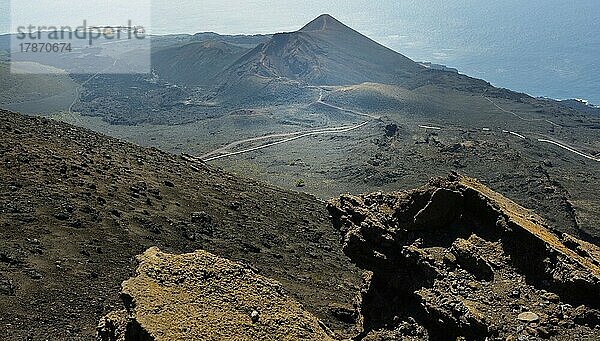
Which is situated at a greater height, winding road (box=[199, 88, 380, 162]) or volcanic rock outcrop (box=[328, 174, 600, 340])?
volcanic rock outcrop (box=[328, 174, 600, 340])

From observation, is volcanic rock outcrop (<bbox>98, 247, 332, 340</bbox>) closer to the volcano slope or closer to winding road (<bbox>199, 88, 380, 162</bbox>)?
the volcano slope

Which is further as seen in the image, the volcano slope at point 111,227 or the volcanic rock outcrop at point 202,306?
the volcano slope at point 111,227

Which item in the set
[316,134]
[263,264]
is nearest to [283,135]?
[316,134]

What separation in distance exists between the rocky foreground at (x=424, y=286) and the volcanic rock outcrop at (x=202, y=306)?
0.6 inches

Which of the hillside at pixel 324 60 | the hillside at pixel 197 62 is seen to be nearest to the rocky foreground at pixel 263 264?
the hillside at pixel 324 60

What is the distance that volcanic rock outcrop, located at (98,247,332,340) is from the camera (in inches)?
306

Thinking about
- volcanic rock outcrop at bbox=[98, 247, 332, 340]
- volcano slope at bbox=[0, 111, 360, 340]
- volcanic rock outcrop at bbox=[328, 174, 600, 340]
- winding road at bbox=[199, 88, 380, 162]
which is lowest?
winding road at bbox=[199, 88, 380, 162]

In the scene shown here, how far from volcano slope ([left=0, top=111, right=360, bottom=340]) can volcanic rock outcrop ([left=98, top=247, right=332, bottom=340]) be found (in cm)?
499

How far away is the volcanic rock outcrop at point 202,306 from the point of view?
776 centimetres

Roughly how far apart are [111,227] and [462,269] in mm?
14567

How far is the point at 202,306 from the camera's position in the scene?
27.2ft

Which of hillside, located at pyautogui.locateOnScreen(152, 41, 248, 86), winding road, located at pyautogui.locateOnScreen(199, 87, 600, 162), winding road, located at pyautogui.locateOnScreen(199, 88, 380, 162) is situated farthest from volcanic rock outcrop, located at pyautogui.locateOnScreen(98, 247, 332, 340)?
hillside, located at pyautogui.locateOnScreen(152, 41, 248, 86)

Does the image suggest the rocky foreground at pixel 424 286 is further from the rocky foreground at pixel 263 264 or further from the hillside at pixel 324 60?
the hillside at pixel 324 60

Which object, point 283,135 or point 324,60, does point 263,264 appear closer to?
point 283,135
